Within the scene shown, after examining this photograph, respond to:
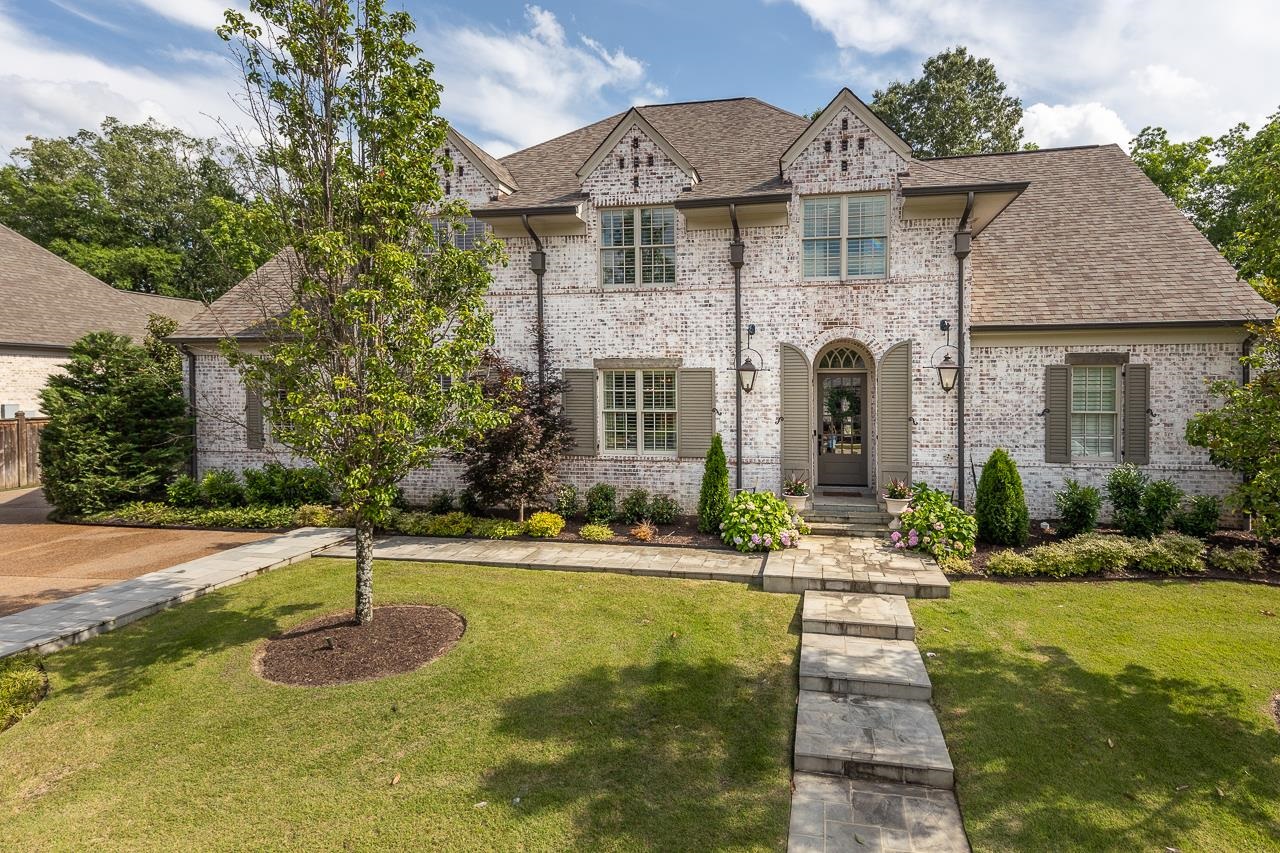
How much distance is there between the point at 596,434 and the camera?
13.0 metres

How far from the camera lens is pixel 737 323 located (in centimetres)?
1225

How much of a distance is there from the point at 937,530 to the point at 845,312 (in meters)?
4.59

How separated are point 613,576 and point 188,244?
41.3 meters

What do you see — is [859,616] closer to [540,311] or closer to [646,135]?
[540,311]

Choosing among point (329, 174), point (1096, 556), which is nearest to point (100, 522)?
point (329, 174)

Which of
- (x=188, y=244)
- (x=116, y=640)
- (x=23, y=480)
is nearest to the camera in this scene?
(x=116, y=640)

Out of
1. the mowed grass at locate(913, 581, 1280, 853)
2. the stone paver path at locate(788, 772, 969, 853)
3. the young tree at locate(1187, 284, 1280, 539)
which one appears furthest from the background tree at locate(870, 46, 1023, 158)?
the stone paver path at locate(788, 772, 969, 853)

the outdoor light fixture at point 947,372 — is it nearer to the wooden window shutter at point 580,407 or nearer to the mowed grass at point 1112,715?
the mowed grass at point 1112,715

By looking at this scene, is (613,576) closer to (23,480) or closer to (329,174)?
(329,174)

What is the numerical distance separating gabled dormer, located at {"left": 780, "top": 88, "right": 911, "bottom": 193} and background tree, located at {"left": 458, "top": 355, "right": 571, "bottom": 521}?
7.07 meters

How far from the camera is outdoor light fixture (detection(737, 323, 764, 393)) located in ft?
39.9

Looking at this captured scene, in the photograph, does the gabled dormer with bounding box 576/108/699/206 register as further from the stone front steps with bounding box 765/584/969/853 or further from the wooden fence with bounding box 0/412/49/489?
the wooden fence with bounding box 0/412/49/489

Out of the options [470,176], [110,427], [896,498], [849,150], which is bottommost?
[896,498]

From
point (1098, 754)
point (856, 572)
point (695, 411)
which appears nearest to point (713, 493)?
point (695, 411)
